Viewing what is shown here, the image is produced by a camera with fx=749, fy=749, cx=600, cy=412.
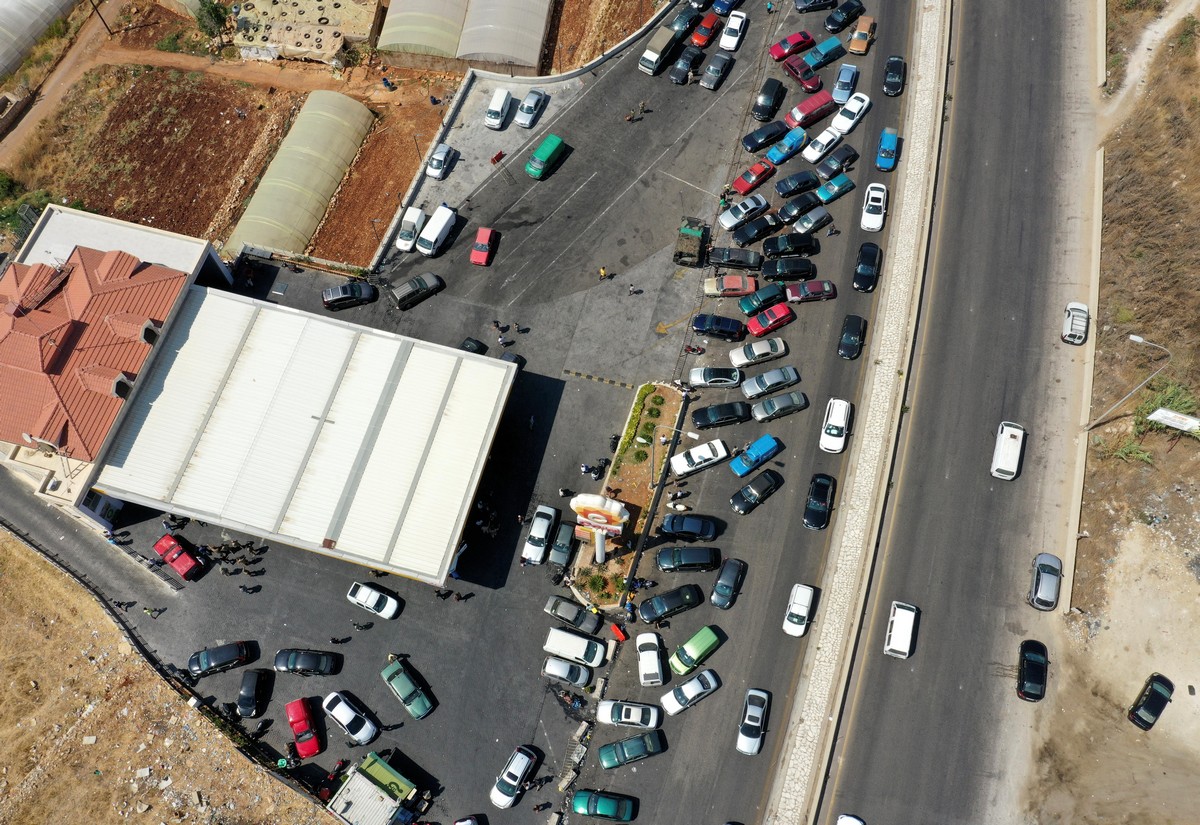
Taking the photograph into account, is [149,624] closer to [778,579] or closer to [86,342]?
[86,342]

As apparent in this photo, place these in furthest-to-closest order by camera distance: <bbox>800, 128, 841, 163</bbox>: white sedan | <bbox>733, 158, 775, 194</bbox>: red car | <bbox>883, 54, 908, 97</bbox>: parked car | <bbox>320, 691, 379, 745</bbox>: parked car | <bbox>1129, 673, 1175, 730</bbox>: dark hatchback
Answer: <bbox>883, 54, 908, 97</bbox>: parked car → <bbox>800, 128, 841, 163</bbox>: white sedan → <bbox>733, 158, 775, 194</bbox>: red car → <bbox>320, 691, 379, 745</bbox>: parked car → <bbox>1129, 673, 1175, 730</bbox>: dark hatchback

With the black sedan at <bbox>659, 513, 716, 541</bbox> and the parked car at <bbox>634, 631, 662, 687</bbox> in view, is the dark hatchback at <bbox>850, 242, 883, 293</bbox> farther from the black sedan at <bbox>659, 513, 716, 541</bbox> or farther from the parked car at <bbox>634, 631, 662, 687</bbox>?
the parked car at <bbox>634, 631, 662, 687</bbox>

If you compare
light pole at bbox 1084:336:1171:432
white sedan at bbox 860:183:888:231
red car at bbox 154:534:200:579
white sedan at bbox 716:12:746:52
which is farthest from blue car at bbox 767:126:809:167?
red car at bbox 154:534:200:579

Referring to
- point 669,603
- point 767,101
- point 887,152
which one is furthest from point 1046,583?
point 767,101

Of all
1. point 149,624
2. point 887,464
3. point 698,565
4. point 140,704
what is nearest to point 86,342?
point 149,624

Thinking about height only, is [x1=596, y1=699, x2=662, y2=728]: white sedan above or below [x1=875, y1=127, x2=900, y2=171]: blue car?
below

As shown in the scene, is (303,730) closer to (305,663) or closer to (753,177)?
(305,663)
